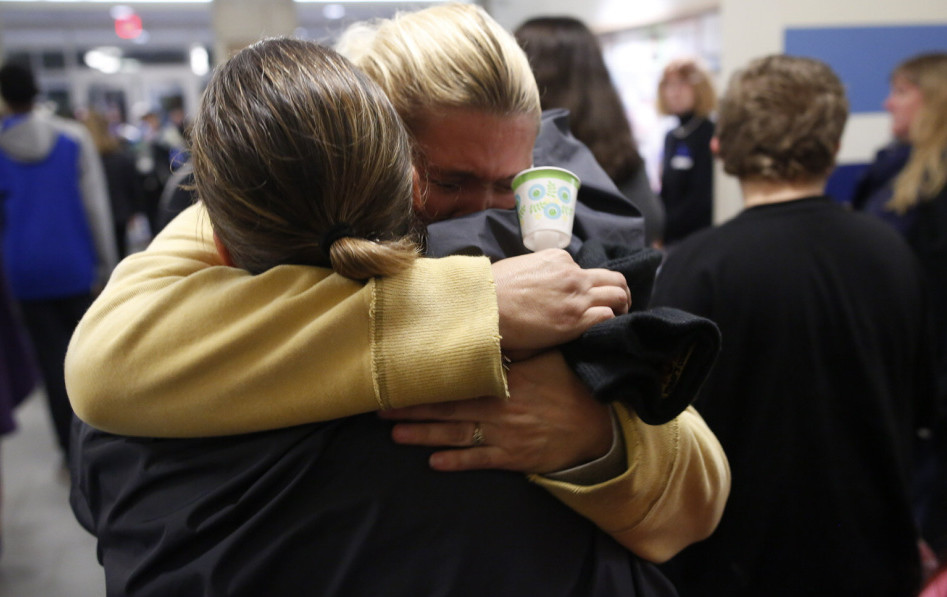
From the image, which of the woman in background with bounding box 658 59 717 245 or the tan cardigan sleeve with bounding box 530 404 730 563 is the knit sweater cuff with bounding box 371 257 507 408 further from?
the woman in background with bounding box 658 59 717 245

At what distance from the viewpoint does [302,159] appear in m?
0.68

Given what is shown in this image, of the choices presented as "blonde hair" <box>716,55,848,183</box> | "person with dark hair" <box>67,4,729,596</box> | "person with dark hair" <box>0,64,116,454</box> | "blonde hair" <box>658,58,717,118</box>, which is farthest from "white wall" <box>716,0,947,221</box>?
"person with dark hair" <box>0,64,116,454</box>

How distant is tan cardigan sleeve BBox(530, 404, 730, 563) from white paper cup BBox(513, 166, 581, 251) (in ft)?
0.81

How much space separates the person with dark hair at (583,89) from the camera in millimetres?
2021

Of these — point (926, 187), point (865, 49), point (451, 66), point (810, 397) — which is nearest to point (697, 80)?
point (865, 49)

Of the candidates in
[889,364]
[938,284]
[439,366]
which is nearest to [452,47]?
[439,366]

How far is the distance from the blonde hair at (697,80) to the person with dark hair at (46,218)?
3.25 metres

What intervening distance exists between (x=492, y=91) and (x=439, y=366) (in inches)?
17.8

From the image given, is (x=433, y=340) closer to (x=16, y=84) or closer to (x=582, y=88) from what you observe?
(x=582, y=88)

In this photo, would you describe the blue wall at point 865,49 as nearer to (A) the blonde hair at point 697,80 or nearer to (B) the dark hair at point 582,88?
(A) the blonde hair at point 697,80

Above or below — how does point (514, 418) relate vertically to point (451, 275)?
below

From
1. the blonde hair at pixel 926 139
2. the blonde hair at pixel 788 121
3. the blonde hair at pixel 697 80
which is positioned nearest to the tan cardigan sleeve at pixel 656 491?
the blonde hair at pixel 788 121

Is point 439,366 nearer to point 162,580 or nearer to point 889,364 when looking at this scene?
point 162,580

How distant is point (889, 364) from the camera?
1.57 metres
